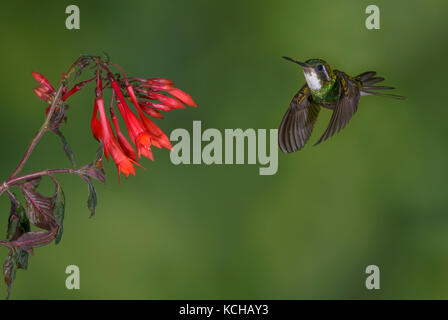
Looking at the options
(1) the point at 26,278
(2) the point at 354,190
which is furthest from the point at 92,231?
(2) the point at 354,190

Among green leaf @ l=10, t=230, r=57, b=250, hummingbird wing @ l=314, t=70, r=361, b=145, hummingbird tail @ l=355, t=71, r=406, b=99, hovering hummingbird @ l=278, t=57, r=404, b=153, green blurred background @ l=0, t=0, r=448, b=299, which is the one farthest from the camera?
green blurred background @ l=0, t=0, r=448, b=299

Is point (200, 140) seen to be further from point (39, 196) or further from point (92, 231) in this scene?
point (39, 196)

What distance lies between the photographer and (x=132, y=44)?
1631 millimetres

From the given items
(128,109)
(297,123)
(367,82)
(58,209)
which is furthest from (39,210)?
(367,82)

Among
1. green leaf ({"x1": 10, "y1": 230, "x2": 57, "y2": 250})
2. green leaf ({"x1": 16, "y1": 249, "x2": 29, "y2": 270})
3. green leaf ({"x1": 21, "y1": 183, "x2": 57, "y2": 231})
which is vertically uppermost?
green leaf ({"x1": 21, "y1": 183, "x2": 57, "y2": 231})

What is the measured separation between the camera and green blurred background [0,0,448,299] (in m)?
1.59

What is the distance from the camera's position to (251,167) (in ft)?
5.16

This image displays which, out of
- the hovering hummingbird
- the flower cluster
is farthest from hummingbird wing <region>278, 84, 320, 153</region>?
the flower cluster

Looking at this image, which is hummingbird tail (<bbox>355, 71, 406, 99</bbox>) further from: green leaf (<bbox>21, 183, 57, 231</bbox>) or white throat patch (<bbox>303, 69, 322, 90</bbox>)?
green leaf (<bbox>21, 183, 57, 231</bbox>)

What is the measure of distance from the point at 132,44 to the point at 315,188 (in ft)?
2.31

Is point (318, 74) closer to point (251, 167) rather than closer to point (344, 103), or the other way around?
point (344, 103)

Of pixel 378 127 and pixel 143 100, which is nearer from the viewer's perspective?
pixel 143 100

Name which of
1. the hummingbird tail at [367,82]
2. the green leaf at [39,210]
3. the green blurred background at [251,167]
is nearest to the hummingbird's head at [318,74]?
the hummingbird tail at [367,82]

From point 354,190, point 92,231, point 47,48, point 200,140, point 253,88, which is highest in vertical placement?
Answer: point 47,48
